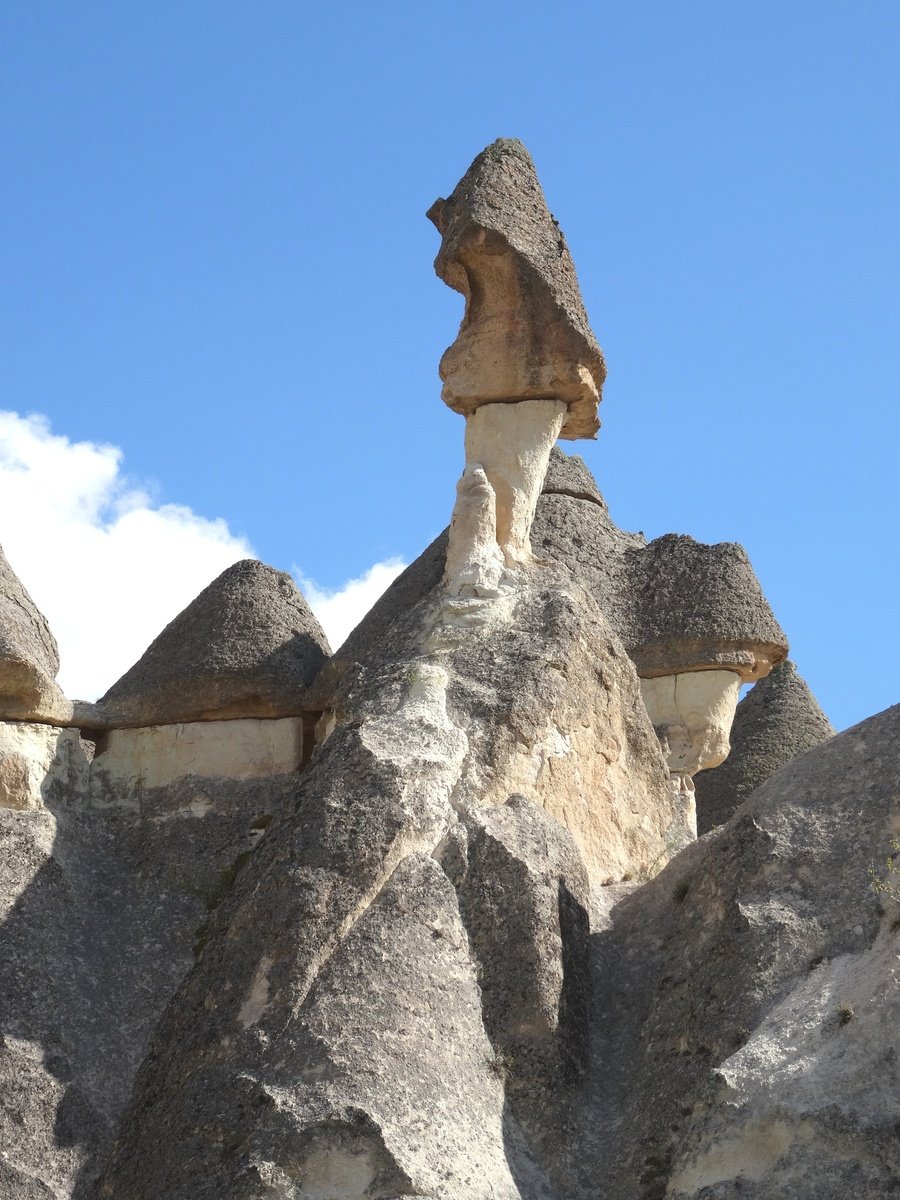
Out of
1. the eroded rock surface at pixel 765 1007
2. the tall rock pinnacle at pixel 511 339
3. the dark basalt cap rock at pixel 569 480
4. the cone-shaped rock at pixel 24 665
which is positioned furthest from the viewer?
the dark basalt cap rock at pixel 569 480

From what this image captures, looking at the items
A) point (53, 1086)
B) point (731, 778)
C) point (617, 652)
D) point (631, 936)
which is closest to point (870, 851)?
point (631, 936)

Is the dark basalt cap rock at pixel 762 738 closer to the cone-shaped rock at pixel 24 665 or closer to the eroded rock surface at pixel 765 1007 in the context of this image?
the cone-shaped rock at pixel 24 665

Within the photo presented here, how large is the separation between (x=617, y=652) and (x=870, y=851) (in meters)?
2.92

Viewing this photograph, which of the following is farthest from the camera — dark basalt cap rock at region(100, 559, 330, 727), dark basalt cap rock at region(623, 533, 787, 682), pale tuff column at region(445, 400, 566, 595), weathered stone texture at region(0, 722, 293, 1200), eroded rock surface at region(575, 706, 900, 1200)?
dark basalt cap rock at region(623, 533, 787, 682)

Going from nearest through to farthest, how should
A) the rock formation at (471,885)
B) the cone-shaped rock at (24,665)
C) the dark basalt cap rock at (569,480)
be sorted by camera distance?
the rock formation at (471,885) < the cone-shaped rock at (24,665) < the dark basalt cap rock at (569,480)

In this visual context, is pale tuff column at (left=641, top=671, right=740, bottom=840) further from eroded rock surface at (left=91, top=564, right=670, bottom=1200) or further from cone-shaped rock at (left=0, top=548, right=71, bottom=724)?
cone-shaped rock at (left=0, top=548, right=71, bottom=724)

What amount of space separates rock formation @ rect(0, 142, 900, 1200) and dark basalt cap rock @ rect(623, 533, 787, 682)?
3 cm

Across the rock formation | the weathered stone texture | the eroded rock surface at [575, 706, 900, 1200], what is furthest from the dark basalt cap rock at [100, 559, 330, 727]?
the eroded rock surface at [575, 706, 900, 1200]

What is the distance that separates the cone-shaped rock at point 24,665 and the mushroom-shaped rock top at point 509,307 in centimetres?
298

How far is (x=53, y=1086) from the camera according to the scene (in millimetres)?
11016

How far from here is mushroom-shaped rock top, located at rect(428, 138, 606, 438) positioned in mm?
13156

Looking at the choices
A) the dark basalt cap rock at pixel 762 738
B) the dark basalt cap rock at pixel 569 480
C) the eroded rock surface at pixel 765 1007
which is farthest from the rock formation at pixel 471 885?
the dark basalt cap rock at pixel 762 738

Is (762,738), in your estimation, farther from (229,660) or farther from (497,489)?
(229,660)

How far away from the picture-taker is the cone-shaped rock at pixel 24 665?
12.7 meters
